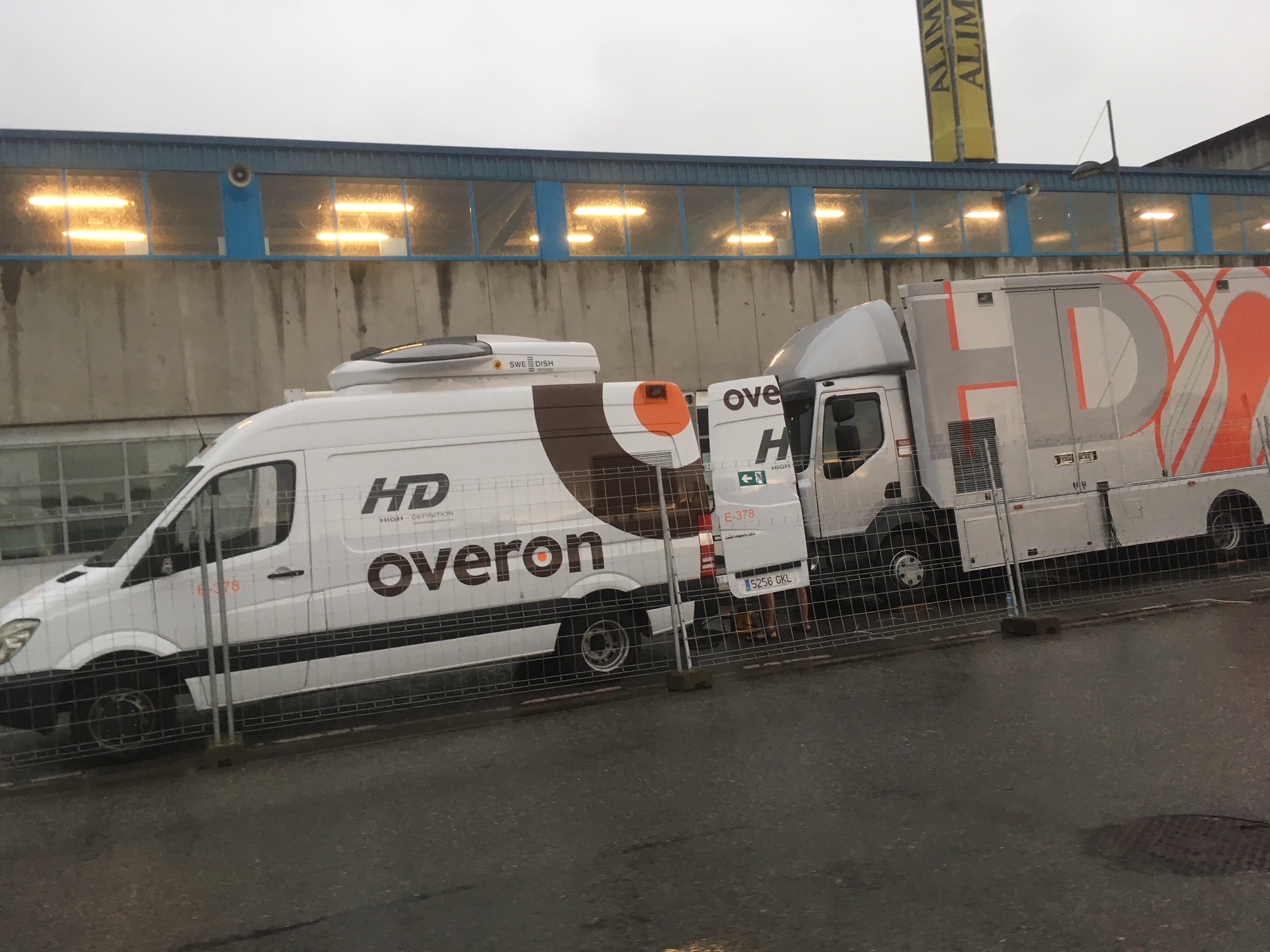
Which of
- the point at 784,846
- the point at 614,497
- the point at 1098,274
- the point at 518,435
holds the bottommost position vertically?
the point at 784,846

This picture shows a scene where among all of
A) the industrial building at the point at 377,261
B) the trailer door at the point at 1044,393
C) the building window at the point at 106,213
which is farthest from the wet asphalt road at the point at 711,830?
the building window at the point at 106,213

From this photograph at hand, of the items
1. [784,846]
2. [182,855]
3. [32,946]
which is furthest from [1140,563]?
[32,946]

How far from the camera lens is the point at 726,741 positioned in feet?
20.1

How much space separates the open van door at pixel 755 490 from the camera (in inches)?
340

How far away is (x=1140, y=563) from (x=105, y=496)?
1591cm


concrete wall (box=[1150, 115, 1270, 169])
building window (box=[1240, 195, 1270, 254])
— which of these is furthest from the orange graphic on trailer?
concrete wall (box=[1150, 115, 1270, 169])

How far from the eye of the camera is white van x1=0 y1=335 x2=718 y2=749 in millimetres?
6770

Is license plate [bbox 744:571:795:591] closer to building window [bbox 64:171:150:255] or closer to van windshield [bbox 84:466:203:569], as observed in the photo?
van windshield [bbox 84:466:203:569]

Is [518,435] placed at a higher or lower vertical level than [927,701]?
higher

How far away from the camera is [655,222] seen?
2111 centimetres

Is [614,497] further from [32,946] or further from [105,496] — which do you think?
[105,496]

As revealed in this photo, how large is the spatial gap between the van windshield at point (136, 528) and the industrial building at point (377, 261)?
9451mm

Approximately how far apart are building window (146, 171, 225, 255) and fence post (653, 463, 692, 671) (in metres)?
13.4

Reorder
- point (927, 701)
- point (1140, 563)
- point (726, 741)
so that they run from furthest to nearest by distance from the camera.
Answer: point (1140, 563)
point (927, 701)
point (726, 741)
